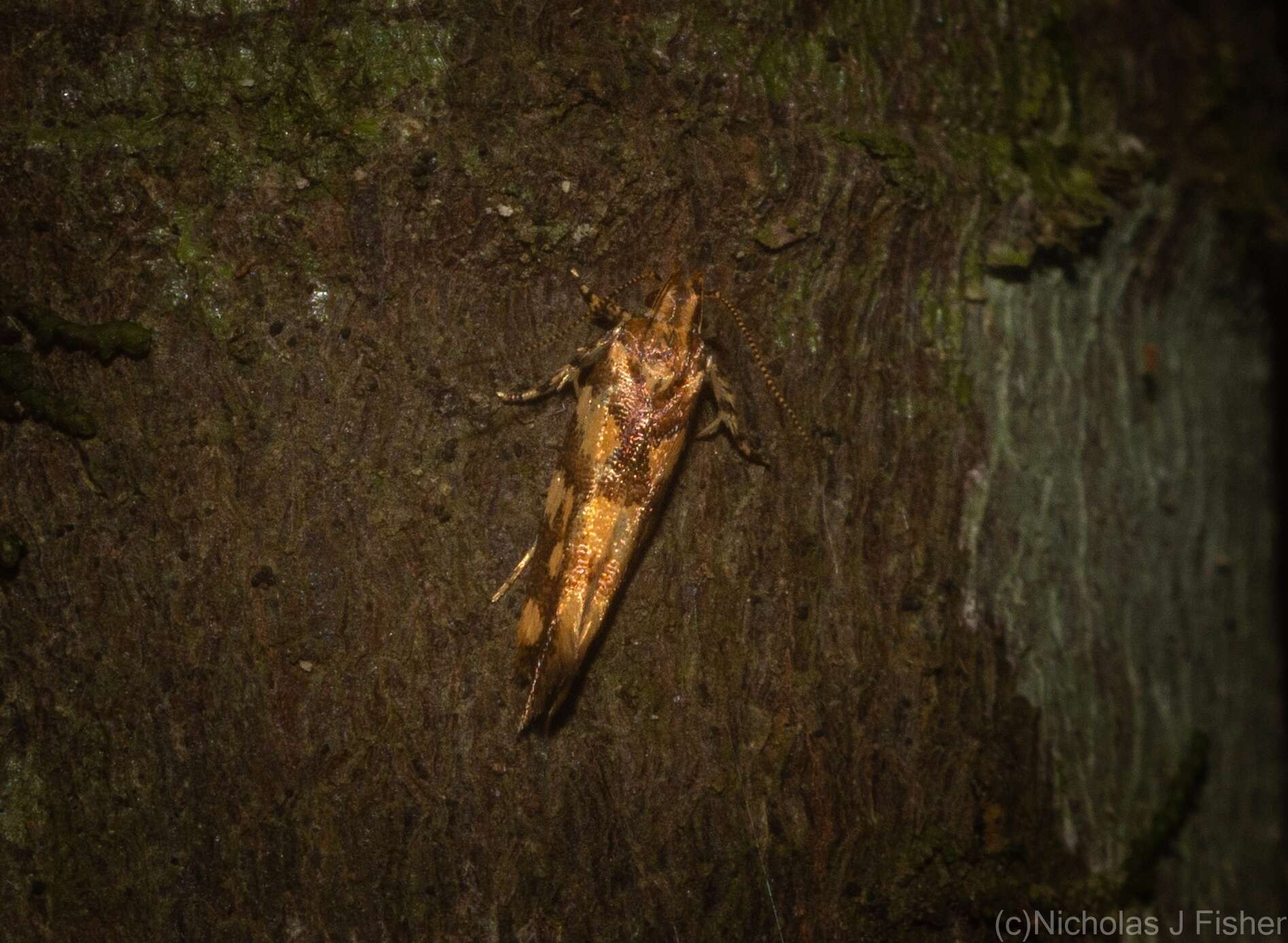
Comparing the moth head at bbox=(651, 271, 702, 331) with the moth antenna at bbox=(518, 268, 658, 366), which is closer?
the moth antenna at bbox=(518, 268, 658, 366)

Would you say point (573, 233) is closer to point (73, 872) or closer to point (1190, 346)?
point (73, 872)

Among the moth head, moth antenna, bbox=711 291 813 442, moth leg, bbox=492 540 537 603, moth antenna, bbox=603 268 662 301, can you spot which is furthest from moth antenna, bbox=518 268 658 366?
moth leg, bbox=492 540 537 603

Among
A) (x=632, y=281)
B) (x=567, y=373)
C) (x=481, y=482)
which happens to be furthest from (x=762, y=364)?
(x=481, y=482)

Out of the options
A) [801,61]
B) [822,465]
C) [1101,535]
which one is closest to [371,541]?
[822,465]

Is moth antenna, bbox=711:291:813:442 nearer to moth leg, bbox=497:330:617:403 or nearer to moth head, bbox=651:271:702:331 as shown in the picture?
moth head, bbox=651:271:702:331

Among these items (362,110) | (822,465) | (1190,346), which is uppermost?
(362,110)

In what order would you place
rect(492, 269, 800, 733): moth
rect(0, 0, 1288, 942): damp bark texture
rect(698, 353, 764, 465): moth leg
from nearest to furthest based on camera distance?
rect(0, 0, 1288, 942): damp bark texture < rect(492, 269, 800, 733): moth < rect(698, 353, 764, 465): moth leg

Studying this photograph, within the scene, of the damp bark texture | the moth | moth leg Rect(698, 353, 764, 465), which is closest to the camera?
the damp bark texture

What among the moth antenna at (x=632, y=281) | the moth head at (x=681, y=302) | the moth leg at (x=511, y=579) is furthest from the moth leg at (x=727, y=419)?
the moth leg at (x=511, y=579)
